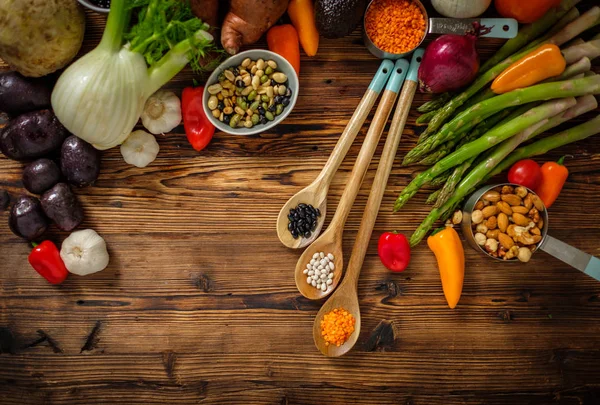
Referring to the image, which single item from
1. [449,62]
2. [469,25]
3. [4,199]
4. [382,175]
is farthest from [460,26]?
[4,199]

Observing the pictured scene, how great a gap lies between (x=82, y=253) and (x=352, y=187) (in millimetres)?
1040

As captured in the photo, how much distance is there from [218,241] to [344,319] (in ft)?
1.88

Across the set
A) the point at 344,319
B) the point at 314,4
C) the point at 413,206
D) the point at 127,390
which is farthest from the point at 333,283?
the point at 314,4

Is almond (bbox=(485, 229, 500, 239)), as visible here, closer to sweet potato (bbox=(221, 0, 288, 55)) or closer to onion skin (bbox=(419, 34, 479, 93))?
onion skin (bbox=(419, 34, 479, 93))

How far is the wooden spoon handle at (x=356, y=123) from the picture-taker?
1848 millimetres

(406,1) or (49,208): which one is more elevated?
(406,1)

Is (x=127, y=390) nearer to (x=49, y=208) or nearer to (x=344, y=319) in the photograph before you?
(x=49, y=208)

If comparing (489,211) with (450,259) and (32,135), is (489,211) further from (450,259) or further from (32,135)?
(32,135)

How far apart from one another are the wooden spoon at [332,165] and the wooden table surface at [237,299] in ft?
0.18

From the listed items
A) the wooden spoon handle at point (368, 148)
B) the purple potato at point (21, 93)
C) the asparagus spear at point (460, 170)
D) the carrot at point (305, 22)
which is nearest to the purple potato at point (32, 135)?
the purple potato at point (21, 93)

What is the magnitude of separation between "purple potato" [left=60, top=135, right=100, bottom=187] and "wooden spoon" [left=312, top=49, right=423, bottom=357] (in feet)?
3.31

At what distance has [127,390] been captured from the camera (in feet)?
6.15

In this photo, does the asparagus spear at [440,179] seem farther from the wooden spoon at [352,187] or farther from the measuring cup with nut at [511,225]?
the wooden spoon at [352,187]

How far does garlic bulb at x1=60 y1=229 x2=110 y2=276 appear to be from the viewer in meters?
1.78
